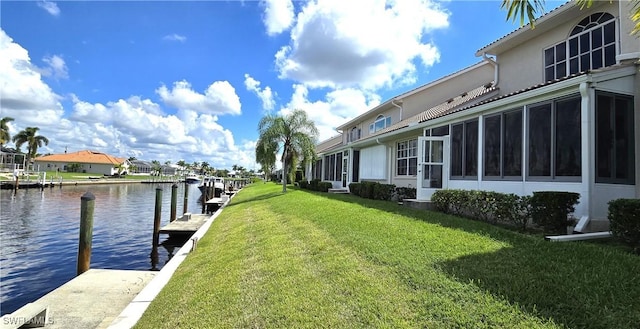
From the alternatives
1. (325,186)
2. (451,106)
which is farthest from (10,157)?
(451,106)

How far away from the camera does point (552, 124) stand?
27.7 ft

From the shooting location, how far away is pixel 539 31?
12680 millimetres

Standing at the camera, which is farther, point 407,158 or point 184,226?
point 184,226

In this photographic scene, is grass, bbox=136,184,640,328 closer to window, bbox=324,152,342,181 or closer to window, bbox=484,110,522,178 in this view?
window, bbox=484,110,522,178

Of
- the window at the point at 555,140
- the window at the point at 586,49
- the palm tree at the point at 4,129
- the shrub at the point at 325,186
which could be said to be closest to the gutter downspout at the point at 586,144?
the window at the point at 555,140

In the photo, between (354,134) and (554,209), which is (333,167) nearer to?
(354,134)

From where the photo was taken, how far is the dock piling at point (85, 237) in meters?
10.3

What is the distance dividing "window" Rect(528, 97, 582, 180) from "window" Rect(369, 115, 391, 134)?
579 inches

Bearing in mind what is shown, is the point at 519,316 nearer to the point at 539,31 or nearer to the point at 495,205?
the point at 495,205

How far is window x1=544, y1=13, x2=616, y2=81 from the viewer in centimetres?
1043

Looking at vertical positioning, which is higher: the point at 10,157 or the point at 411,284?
the point at 10,157

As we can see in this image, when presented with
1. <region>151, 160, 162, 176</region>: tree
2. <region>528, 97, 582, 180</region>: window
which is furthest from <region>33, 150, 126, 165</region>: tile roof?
<region>528, 97, 582, 180</region>: window

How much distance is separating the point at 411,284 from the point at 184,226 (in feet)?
51.7

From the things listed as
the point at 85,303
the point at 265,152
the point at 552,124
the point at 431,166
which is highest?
the point at 265,152
